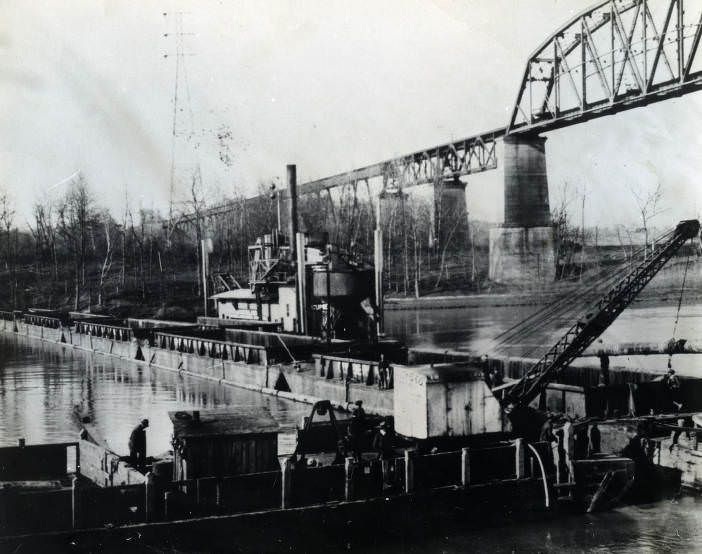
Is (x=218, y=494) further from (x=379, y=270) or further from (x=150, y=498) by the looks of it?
(x=379, y=270)

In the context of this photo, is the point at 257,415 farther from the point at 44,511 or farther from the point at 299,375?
the point at 299,375

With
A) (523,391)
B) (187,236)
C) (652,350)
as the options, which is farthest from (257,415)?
(187,236)

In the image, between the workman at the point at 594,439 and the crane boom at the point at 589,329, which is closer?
the workman at the point at 594,439

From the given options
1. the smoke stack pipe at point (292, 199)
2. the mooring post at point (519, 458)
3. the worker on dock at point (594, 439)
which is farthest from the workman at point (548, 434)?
the smoke stack pipe at point (292, 199)

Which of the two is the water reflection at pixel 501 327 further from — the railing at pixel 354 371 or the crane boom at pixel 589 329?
the crane boom at pixel 589 329

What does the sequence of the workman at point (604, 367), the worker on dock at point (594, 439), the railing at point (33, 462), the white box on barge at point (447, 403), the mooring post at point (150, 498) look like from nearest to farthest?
the mooring post at point (150, 498) → the white box on barge at point (447, 403) → the railing at point (33, 462) → the worker on dock at point (594, 439) → the workman at point (604, 367)

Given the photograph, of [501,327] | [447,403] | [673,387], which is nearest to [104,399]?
[447,403]

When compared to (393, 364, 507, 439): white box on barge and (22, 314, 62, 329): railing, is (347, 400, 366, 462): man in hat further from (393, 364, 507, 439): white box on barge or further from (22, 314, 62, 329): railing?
(22, 314, 62, 329): railing
